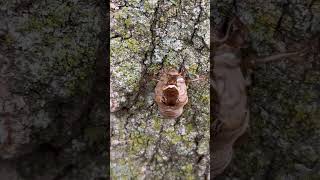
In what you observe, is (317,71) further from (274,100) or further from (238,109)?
(238,109)

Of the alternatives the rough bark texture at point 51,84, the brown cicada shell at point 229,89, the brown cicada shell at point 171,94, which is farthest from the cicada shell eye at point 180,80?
the rough bark texture at point 51,84

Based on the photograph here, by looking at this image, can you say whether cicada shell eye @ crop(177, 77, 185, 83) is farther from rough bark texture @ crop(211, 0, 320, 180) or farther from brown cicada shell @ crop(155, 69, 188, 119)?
rough bark texture @ crop(211, 0, 320, 180)

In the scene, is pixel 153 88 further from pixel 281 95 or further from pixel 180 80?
pixel 281 95

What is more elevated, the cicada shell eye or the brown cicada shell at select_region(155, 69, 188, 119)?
the cicada shell eye

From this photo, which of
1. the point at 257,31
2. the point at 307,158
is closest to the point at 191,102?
the point at 257,31

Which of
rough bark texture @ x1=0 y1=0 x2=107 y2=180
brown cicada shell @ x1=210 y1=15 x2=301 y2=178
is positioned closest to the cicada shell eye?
brown cicada shell @ x1=210 y1=15 x2=301 y2=178

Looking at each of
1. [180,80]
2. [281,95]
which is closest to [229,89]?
[281,95]
